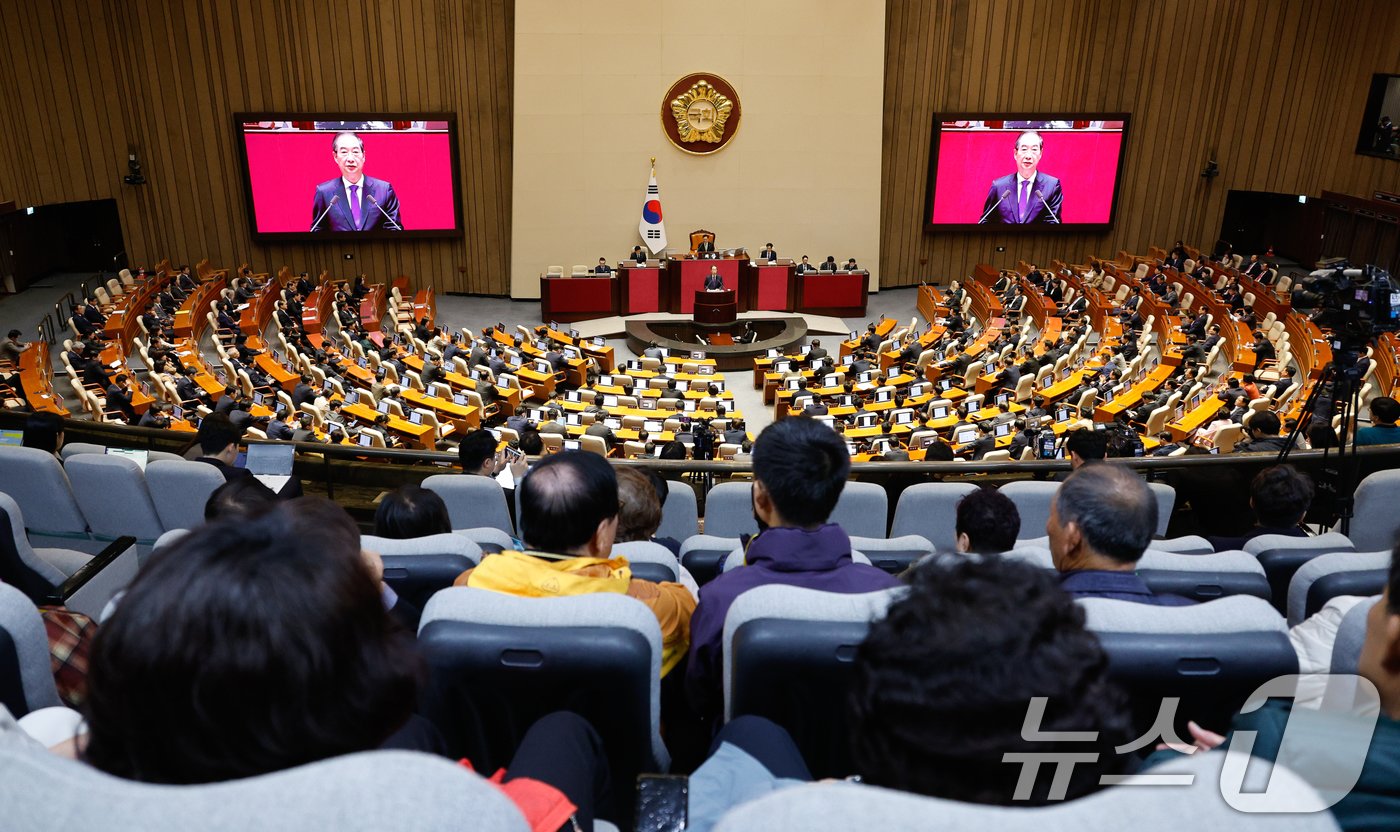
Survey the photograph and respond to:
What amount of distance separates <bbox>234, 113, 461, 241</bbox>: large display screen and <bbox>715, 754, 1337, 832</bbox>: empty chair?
18.5m

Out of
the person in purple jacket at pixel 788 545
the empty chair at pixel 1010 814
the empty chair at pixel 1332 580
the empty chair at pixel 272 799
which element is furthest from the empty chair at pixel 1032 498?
the empty chair at pixel 272 799

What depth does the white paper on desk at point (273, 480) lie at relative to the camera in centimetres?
377

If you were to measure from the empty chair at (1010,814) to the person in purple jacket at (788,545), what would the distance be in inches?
45.5

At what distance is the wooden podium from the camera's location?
17.1 metres

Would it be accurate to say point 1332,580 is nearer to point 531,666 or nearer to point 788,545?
point 788,545

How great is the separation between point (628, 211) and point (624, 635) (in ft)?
58.5

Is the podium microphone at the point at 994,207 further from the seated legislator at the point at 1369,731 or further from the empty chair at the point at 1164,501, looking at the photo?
the seated legislator at the point at 1369,731

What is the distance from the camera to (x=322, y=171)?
17359 millimetres

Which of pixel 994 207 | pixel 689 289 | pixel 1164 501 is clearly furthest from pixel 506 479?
pixel 994 207

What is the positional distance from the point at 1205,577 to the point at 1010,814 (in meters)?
2.08

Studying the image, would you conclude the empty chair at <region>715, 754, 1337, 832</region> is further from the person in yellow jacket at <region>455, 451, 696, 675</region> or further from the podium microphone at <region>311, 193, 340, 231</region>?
the podium microphone at <region>311, 193, 340, 231</region>

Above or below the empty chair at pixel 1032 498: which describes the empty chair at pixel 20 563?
above

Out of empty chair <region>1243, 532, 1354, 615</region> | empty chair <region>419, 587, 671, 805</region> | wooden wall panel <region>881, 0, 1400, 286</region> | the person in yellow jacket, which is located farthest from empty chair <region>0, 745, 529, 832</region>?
wooden wall panel <region>881, 0, 1400, 286</region>

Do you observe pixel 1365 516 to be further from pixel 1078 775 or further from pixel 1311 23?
pixel 1311 23
